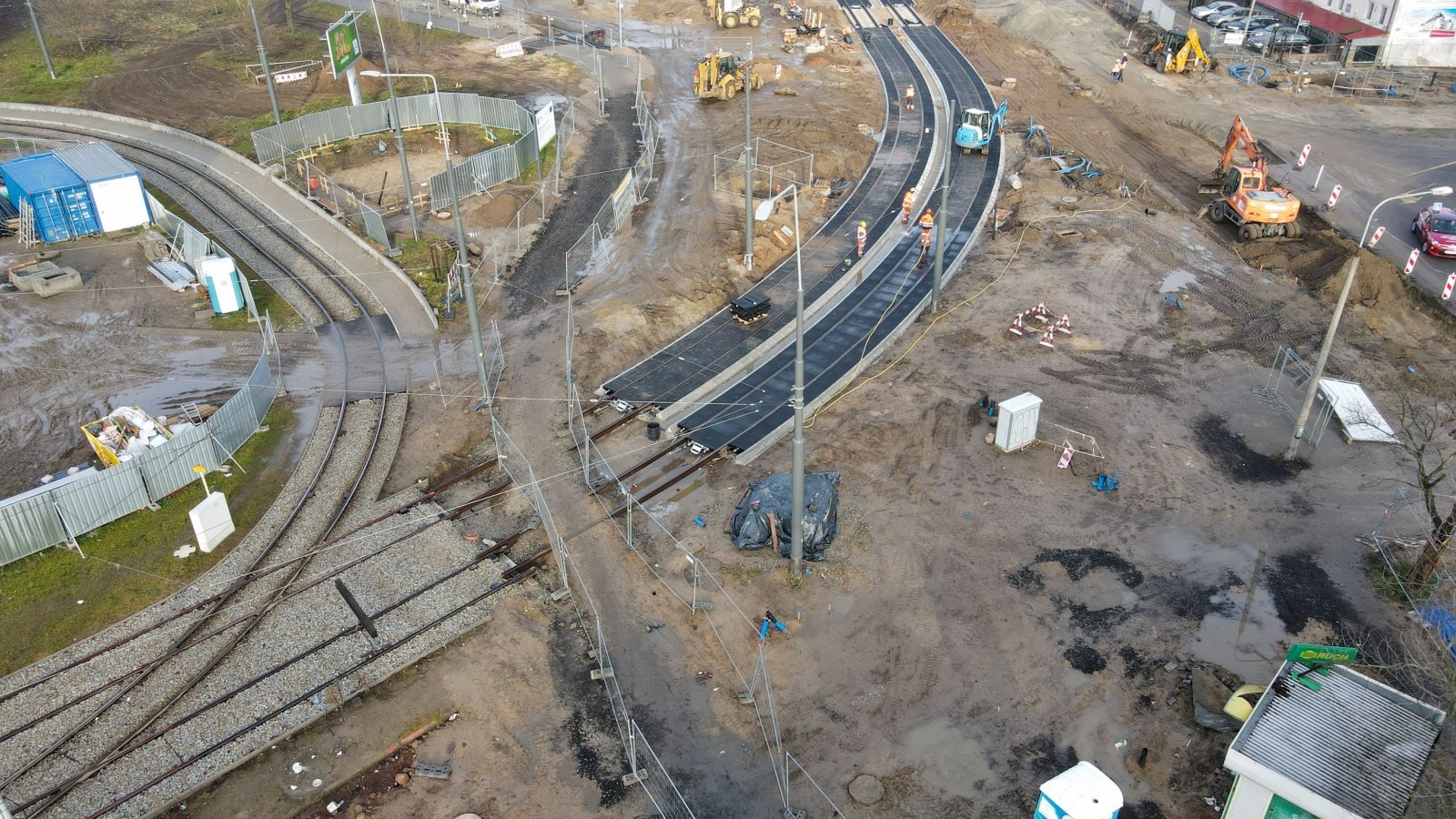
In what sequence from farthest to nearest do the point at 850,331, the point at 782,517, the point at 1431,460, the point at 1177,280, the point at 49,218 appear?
the point at 49,218 < the point at 1177,280 < the point at 850,331 < the point at 1431,460 < the point at 782,517

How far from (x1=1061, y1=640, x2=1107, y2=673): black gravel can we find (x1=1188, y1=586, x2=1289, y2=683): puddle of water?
2.03 meters

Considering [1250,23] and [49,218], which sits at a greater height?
[1250,23]

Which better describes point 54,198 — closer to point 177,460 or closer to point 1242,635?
point 177,460

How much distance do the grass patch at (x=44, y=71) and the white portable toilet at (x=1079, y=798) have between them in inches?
2439

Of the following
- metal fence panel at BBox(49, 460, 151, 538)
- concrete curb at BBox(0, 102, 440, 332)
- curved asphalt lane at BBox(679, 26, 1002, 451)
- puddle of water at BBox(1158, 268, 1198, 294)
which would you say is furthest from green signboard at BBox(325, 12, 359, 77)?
puddle of water at BBox(1158, 268, 1198, 294)

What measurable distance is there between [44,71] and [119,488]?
165ft

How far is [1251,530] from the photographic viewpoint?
25.3 metres

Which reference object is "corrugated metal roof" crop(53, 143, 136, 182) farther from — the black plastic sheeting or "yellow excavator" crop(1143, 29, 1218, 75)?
"yellow excavator" crop(1143, 29, 1218, 75)

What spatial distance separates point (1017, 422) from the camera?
27.8m

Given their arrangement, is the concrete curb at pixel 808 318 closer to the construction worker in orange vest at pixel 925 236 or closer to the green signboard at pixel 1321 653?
the construction worker in orange vest at pixel 925 236

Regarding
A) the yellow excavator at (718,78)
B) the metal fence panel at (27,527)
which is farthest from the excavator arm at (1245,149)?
the metal fence panel at (27,527)

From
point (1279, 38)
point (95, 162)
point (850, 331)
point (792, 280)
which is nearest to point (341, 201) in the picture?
point (95, 162)

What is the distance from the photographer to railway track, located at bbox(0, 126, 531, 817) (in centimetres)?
1909

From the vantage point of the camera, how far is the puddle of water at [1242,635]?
2134 centimetres
